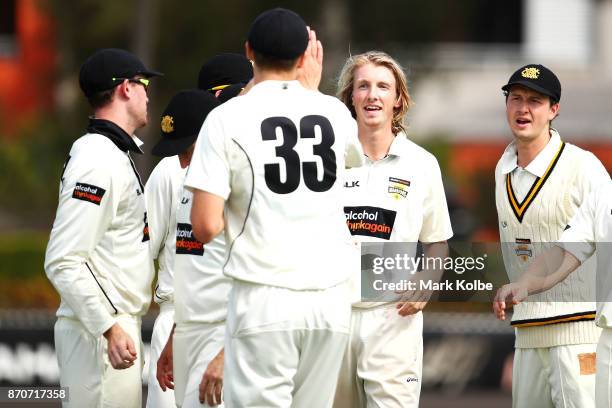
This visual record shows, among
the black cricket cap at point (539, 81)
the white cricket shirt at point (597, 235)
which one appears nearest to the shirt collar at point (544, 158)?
the black cricket cap at point (539, 81)

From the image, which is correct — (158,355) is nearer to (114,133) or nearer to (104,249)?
(104,249)

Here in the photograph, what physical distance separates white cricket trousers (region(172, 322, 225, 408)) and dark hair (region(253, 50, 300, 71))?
1.34 meters

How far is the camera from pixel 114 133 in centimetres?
585

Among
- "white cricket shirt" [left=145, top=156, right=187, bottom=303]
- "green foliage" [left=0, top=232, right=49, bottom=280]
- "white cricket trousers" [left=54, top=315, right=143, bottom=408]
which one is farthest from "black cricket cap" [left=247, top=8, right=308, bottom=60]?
"green foliage" [left=0, top=232, right=49, bottom=280]

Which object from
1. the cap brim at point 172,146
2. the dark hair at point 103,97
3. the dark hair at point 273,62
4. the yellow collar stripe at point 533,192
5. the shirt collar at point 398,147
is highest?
the dark hair at point 103,97

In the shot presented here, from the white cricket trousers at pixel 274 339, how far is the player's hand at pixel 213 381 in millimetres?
437

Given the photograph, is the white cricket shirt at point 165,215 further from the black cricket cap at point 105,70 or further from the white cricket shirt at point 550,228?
the white cricket shirt at point 550,228

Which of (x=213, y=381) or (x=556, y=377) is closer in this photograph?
(x=213, y=381)

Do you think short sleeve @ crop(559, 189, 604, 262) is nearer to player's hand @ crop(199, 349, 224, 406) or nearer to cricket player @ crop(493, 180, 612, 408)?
cricket player @ crop(493, 180, 612, 408)

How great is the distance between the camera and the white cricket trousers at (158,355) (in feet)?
20.3

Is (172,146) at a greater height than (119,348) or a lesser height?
greater

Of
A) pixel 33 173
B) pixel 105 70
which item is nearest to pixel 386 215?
pixel 105 70

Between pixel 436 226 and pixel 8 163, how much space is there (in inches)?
637

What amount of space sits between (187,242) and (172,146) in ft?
1.70
